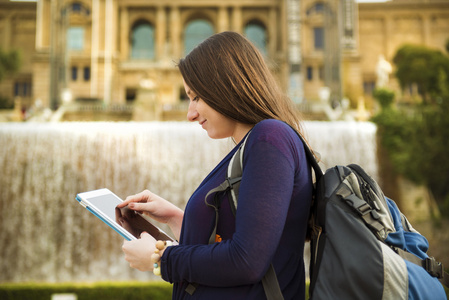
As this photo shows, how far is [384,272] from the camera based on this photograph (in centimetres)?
132

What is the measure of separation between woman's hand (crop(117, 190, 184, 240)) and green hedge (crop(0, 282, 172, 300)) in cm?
702

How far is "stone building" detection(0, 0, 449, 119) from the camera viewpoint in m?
36.7

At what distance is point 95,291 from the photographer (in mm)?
8570

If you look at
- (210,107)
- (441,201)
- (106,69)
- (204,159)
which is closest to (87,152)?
(204,159)

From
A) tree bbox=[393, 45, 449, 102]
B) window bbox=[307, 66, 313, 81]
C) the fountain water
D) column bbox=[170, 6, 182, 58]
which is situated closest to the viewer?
the fountain water

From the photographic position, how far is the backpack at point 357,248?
1322 mm

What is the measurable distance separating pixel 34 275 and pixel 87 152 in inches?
146

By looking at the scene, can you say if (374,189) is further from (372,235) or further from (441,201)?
(441,201)

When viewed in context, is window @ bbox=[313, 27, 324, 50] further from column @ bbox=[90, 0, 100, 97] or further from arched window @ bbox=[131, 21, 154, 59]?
column @ bbox=[90, 0, 100, 97]

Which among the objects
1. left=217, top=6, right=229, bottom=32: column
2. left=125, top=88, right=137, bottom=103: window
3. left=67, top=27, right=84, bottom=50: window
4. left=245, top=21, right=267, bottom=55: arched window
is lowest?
left=125, top=88, right=137, bottom=103: window

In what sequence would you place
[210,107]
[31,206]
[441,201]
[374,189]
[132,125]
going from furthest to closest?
[441,201]
[132,125]
[31,206]
[210,107]
[374,189]

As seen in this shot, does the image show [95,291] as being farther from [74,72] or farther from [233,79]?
[74,72]

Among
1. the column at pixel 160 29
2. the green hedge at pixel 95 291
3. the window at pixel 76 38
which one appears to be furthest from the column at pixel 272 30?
the green hedge at pixel 95 291

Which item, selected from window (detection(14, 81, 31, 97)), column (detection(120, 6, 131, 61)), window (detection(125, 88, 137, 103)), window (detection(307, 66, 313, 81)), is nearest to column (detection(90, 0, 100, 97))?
column (detection(120, 6, 131, 61))
